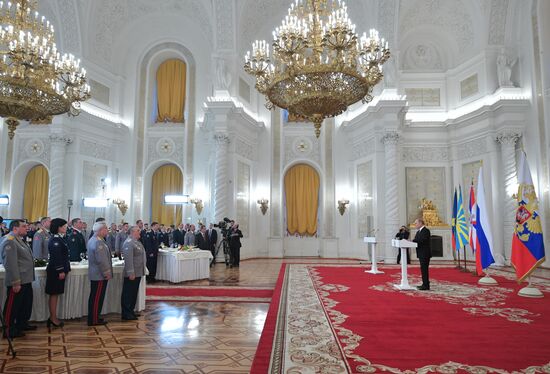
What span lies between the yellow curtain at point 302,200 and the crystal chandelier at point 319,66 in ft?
29.6

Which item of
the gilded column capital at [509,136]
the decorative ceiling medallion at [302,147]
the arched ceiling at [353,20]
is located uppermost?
the arched ceiling at [353,20]

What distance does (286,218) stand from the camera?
1573 cm

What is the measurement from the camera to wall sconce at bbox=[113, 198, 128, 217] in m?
14.6

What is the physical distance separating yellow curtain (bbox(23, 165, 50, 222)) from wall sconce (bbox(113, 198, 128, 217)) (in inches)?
107

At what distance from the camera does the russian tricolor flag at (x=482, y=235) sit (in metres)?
8.37

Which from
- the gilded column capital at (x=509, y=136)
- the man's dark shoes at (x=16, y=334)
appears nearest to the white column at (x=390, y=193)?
the gilded column capital at (x=509, y=136)

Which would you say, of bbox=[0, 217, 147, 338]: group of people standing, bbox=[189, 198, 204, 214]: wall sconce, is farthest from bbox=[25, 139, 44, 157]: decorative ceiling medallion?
bbox=[0, 217, 147, 338]: group of people standing

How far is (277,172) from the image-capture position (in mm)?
15570

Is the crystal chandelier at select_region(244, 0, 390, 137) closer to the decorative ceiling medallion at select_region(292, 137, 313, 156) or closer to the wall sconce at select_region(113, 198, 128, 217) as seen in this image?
the decorative ceiling medallion at select_region(292, 137, 313, 156)

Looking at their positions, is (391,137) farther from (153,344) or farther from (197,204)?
(153,344)

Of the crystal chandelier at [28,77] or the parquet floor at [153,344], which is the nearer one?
the parquet floor at [153,344]

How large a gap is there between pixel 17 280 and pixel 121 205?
10540 millimetres

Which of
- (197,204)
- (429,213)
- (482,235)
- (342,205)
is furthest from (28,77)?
(429,213)

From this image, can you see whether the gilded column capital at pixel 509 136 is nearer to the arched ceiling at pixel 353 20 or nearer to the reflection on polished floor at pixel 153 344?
the arched ceiling at pixel 353 20
